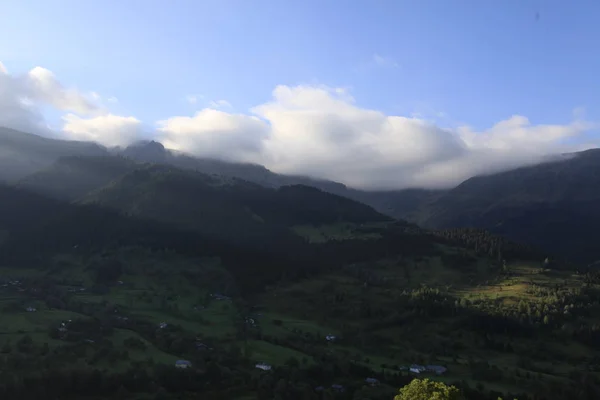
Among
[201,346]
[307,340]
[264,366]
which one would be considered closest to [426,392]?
[264,366]

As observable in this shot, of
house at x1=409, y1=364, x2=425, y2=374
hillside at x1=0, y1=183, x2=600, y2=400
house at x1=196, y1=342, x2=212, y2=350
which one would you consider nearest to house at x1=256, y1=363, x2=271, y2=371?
hillside at x1=0, y1=183, x2=600, y2=400

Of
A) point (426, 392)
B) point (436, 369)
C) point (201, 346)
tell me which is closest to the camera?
point (426, 392)

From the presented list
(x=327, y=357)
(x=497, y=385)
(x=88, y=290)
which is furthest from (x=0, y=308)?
(x=497, y=385)

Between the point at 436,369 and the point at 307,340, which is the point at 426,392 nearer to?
the point at 436,369

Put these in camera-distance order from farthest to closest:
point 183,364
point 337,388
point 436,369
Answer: point 436,369, point 183,364, point 337,388

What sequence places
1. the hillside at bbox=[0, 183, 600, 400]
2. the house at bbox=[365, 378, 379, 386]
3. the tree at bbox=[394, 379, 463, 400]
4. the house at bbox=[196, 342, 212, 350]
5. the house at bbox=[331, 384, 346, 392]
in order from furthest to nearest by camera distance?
the house at bbox=[196, 342, 212, 350] → the house at bbox=[365, 378, 379, 386] → the house at bbox=[331, 384, 346, 392] → the hillside at bbox=[0, 183, 600, 400] → the tree at bbox=[394, 379, 463, 400]

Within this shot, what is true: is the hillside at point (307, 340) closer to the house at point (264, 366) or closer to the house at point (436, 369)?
the house at point (436, 369)

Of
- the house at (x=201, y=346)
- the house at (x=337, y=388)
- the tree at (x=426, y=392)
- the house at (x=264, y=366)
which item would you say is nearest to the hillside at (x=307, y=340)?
the house at (x=201, y=346)

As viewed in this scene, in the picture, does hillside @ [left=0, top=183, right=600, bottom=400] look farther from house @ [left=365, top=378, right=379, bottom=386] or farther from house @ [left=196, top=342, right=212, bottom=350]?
house @ [left=365, top=378, right=379, bottom=386]
